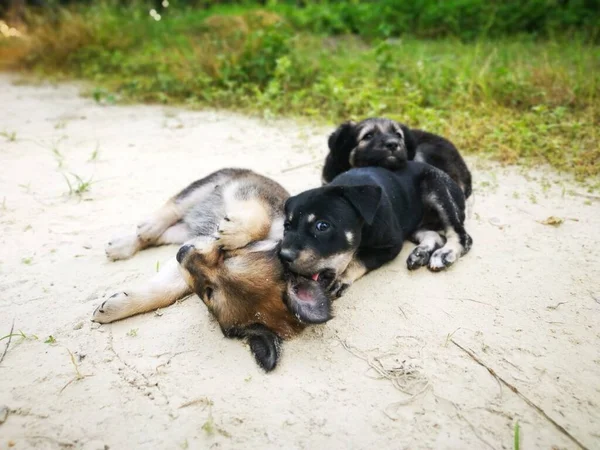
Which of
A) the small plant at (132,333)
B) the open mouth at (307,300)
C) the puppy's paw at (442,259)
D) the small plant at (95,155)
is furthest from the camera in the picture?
the small plant at (95,155)

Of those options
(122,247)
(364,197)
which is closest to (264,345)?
(364,197)

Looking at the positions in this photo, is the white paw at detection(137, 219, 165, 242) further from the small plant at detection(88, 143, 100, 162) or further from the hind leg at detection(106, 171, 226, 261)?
the small plant at detection(88, 143, 100, 162)

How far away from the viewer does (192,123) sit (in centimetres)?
724

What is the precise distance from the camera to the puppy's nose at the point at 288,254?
116 inches

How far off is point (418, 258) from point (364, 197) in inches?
34.2

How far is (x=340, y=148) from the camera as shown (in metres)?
4.96

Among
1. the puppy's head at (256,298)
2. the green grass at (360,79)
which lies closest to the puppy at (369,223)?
the puppy's head at (256,298)

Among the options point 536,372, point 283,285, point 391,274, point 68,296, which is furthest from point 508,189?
point 68,296

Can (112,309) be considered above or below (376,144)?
below

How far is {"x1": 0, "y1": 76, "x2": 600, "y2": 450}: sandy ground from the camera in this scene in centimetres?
244

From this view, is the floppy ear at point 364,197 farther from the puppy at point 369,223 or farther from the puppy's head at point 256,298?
the puppy's head at point 256,298

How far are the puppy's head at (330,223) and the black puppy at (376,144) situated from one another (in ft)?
4.53

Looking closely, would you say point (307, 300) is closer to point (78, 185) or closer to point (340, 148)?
point (340, 148)

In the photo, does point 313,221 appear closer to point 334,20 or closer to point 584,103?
point 584,103
